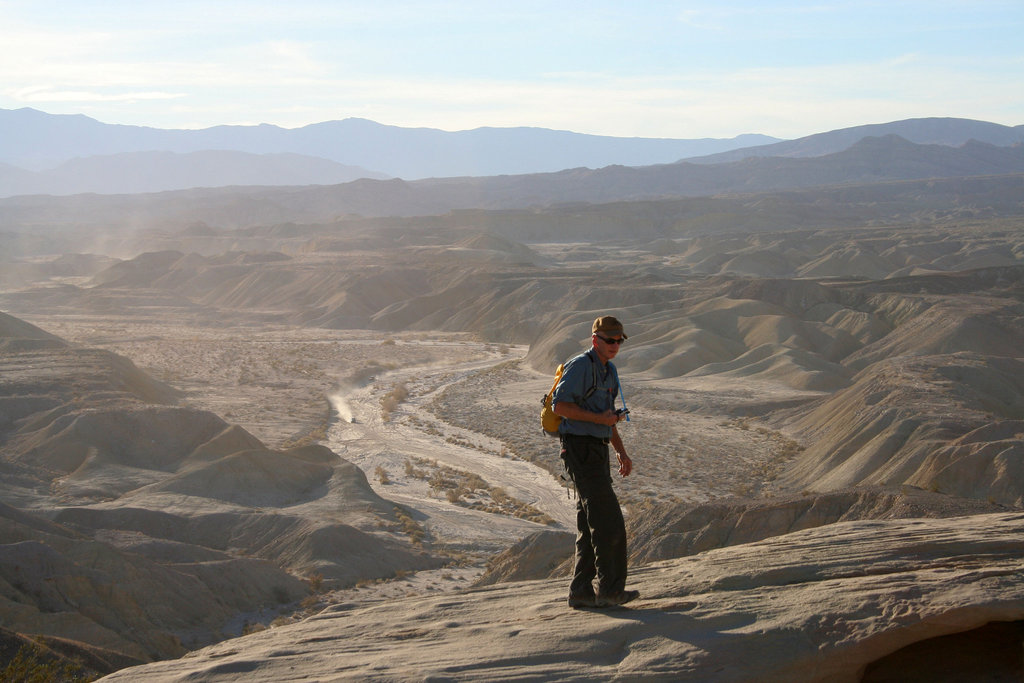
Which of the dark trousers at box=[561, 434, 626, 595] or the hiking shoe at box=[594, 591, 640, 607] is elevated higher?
the dark trousers at box=[561, 434, 626, 595]

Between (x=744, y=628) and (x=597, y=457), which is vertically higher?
(x=597, y=457)

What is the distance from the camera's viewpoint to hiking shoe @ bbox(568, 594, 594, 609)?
6.14m

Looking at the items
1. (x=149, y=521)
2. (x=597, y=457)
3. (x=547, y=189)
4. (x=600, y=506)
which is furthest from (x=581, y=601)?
(x=547, y=189)

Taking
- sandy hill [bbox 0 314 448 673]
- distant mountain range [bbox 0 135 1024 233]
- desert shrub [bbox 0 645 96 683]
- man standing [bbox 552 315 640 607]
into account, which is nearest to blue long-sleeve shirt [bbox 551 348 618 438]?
man standing [bbox 552 315 640 607]

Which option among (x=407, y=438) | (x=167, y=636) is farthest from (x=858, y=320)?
(x=167, y=636)

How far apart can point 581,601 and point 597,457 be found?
0.95 meters

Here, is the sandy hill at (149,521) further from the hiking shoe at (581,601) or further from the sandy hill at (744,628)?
the hiking shoe at (581,601)

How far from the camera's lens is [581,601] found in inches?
242

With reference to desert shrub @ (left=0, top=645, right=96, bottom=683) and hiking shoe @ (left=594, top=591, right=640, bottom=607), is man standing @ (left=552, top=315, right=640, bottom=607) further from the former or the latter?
desert shrub @ (left=0, top=645, right=96, bottom=683)

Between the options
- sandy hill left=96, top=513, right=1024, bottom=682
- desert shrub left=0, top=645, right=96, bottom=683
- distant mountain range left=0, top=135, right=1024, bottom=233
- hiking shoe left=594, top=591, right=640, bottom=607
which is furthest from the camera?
distant mountain range left=0, top=135, right=1024, bottom=233

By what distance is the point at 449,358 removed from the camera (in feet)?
170

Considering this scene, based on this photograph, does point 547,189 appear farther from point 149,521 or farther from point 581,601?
point 581,601

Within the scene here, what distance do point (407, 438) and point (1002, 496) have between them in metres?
20.5

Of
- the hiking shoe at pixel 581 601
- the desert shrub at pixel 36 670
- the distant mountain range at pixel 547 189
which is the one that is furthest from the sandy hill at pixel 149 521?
the distant mountain range at pixel 547 189
